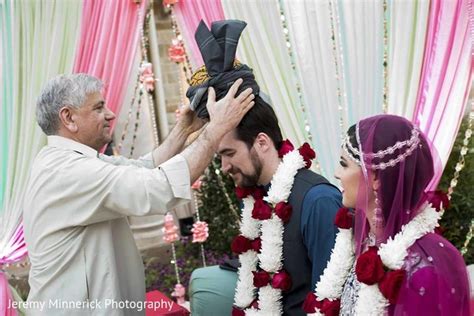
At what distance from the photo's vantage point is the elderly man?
1.99 m

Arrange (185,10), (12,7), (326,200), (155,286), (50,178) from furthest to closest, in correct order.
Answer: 1. (155,286)
2. (185,10)
3. (12,7)
4. (50,178)
5. (326,200)

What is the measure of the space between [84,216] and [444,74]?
1890 mm

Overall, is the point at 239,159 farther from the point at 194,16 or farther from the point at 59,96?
the point at 194,16

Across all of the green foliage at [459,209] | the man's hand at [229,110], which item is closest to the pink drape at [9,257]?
the man's hand at [229,110]

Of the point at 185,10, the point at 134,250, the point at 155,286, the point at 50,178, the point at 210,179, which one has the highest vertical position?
the point at 185,10

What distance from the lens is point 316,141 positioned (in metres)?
2.71

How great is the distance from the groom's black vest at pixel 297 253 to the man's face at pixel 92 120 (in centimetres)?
95

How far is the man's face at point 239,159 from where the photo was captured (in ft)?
6.89

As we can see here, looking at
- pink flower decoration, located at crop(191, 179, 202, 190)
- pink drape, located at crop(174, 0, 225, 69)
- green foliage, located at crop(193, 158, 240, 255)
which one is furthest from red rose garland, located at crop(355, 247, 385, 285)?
green foliage, located at crop(193, 158, 240, 255)

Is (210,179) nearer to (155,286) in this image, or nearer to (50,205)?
(155,286)

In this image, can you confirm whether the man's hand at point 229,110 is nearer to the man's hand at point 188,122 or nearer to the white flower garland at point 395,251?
the man's hand at point 188,122

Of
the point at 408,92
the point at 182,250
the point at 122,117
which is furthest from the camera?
the point at 122,117

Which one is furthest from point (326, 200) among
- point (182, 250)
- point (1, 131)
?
point (182, 250)

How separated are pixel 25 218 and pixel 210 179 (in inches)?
129
